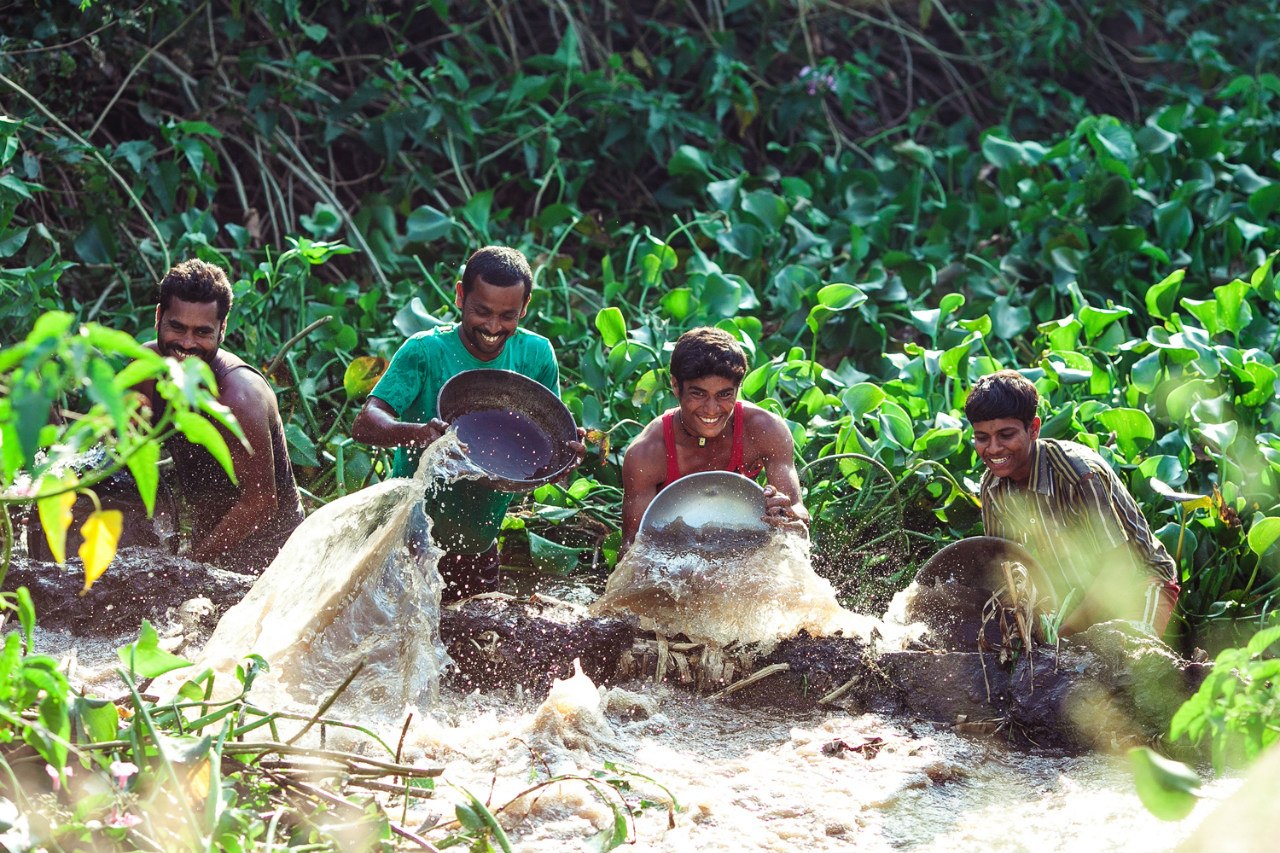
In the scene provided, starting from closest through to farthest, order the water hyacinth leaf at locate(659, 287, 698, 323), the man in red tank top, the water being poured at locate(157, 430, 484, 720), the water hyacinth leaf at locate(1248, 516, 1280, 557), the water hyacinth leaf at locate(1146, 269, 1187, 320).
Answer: the water being poured at locate(157, 430, 484, 720) < the water hyacinth leaf at locate(1248, 516, 1280, 557) < the man in red tank top < the water hyacinth leaf at locate(1146, 269, 1187, 320) < the water hyacinth leaf at locate(659, 287, 698, 323)

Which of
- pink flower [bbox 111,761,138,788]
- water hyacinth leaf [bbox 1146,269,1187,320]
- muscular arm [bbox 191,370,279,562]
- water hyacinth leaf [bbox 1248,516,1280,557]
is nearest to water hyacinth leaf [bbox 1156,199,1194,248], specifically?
water hyacinth leaf [bbox 1146,269,1187,320]

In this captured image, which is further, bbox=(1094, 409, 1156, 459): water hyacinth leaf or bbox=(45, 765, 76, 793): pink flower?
bbox=(1094, 409, 1156, 459): water hyacinth leaf

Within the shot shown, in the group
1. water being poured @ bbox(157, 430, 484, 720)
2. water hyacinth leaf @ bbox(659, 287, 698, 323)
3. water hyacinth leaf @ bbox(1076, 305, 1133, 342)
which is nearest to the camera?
water being poured @ bbox(157, 430, 484, 720)

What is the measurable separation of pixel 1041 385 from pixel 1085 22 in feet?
14.8

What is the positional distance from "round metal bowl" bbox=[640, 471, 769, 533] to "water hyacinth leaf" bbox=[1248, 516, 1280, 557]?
121cm

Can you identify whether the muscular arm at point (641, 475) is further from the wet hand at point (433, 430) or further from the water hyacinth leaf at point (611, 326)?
the water hyacinth leaf at point (611, 326)

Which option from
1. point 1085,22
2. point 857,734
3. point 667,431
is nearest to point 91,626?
point 667,431

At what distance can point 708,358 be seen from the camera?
133 inches

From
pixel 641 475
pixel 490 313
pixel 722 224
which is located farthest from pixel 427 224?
pixel 641 475

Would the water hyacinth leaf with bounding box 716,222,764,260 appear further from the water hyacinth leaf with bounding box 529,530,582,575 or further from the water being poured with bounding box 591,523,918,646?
the water being poured with bounding box 591,523,918,646

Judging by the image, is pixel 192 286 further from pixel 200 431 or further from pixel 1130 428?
pixel 1130 428

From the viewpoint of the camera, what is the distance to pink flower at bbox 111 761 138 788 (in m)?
1.81

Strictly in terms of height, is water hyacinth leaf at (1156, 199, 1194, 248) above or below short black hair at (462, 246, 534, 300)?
above

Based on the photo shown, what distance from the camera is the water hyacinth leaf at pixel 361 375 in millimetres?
4348
